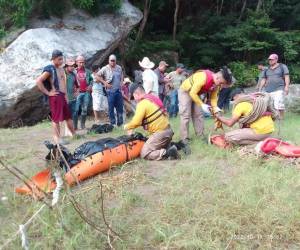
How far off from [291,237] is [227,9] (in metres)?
→ 17.5

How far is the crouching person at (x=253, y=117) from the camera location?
21.2 ft

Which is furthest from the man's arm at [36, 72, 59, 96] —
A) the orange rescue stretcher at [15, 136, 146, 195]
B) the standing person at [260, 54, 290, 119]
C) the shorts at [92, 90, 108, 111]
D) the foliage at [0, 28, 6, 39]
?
the foliage at [0, 28, 6, 39]

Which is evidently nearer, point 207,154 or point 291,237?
point 291,237

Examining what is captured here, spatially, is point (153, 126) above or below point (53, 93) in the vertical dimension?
below

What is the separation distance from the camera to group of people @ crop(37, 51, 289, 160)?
21.0 ft

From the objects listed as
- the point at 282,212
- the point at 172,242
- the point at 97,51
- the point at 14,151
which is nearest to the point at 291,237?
the point at 282,212

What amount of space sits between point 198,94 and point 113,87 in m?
2.98

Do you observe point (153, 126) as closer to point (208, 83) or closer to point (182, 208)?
point (208, 83)

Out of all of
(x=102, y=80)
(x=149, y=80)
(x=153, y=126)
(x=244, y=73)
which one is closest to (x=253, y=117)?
(x=153, y=126)

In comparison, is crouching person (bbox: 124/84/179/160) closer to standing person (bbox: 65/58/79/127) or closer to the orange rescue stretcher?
the orange rescue stretcher

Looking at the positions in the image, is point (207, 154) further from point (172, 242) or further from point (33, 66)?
point (33, 66)

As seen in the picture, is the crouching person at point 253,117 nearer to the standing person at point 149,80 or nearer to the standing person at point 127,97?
the standing person at point 149,80

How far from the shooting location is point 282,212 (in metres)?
4.36

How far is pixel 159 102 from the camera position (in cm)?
646
